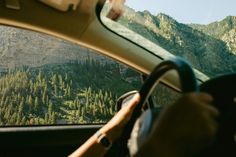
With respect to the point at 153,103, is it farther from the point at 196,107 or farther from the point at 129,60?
the point at 196,107

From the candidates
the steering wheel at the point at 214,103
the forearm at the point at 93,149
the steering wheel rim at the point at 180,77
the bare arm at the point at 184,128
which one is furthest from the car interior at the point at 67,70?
the bare arm at the point at 184,128

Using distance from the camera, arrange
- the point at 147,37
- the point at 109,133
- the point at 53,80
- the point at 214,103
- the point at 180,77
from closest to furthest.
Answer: the point at 180,77 → the point at 214,103 → the point at 109,133 → the point at 147,37 → the point at 53,80

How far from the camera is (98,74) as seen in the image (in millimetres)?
3225

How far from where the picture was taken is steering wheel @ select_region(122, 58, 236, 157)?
1283mm

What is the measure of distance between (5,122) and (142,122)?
76.7 inches

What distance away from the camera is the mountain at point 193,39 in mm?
2951

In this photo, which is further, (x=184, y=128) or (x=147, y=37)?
(x=147, y=37)

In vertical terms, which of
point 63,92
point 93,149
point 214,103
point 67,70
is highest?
point 214,103

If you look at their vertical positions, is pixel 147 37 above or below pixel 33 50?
above

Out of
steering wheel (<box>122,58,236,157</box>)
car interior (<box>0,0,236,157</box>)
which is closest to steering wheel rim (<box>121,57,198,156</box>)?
steering wheel (<box>122,58,236,157</box>)

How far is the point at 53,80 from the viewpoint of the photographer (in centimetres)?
314

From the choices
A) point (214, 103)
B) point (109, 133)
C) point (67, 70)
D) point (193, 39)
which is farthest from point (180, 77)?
point (193, 39)

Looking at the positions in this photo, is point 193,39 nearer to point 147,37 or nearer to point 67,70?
point 147,37

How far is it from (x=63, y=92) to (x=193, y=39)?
1.02 meters
